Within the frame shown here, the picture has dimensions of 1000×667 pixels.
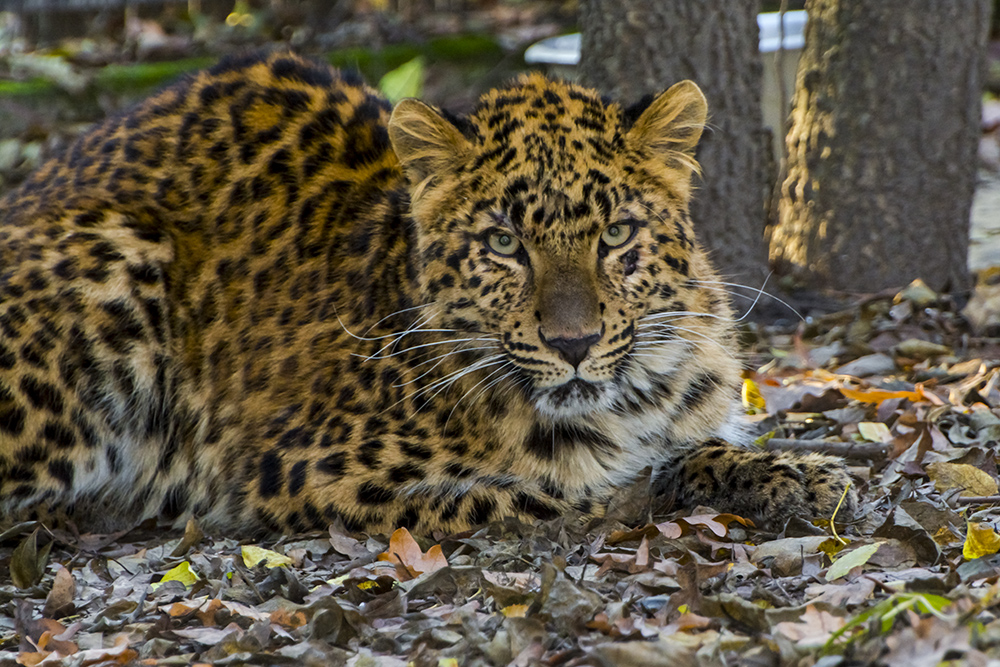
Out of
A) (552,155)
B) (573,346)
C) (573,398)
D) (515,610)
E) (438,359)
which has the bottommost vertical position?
(515,610)

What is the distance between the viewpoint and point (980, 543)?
3645 mm

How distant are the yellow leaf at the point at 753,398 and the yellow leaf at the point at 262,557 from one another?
238cm

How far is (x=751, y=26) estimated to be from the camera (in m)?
6.23

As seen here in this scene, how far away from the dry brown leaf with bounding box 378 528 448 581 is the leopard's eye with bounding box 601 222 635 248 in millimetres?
1199

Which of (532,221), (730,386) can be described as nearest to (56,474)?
(532,221)

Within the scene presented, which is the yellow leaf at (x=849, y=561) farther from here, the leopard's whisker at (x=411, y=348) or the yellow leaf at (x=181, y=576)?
the yellow leaf at (x=181, y=576)

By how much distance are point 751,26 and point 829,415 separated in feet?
6.93

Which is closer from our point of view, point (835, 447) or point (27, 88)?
point (835, 447)

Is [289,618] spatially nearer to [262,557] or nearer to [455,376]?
[262,557]

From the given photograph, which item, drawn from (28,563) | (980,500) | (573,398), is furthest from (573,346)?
(28,563)

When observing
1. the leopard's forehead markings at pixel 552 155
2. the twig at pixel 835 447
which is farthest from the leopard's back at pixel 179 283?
the twig at pixel 835 447

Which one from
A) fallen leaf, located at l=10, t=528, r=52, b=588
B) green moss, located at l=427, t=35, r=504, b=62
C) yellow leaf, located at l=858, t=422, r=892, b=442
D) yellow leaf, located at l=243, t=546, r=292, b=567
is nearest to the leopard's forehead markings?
yellow leaf, located at l=243, t=546, r=292, b=567

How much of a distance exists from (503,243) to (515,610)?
134 centimetres

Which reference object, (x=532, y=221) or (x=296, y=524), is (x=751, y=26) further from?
(x=296, y=524)
